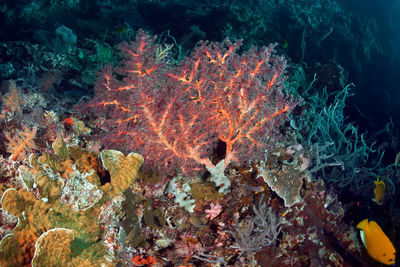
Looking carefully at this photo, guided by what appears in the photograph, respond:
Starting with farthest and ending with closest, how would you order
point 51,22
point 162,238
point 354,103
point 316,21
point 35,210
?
point 316,21
point 354,103
point 51,22
point 162,238
point 35,210

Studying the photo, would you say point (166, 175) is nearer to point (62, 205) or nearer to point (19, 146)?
point (62, 205)

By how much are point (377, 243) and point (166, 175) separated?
9.09ft

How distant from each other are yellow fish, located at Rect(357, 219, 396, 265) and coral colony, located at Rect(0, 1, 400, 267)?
12 millimetres

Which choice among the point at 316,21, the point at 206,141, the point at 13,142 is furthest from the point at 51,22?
the point at 316,21

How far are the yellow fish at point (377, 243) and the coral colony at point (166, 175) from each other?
1 centimetres

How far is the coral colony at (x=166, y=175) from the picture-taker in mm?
2211

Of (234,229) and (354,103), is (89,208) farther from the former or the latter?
(354,103)

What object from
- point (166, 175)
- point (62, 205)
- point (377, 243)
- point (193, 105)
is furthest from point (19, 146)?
point (377, 243)

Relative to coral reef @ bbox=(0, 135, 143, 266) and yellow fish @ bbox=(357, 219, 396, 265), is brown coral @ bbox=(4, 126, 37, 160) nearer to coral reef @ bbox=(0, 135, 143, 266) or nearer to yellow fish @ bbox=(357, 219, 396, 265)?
coral reef @ bbox=(0, 135, 143, 266)

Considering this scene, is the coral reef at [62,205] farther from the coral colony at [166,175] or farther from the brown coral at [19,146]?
the brown coral at [19,146]

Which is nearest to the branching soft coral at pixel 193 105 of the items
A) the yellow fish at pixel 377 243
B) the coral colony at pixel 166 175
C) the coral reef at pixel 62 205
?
the coral colony at pixel 166 175

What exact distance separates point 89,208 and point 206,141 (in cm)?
138

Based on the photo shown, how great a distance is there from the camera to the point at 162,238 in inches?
109

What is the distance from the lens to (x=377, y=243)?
2.96m
